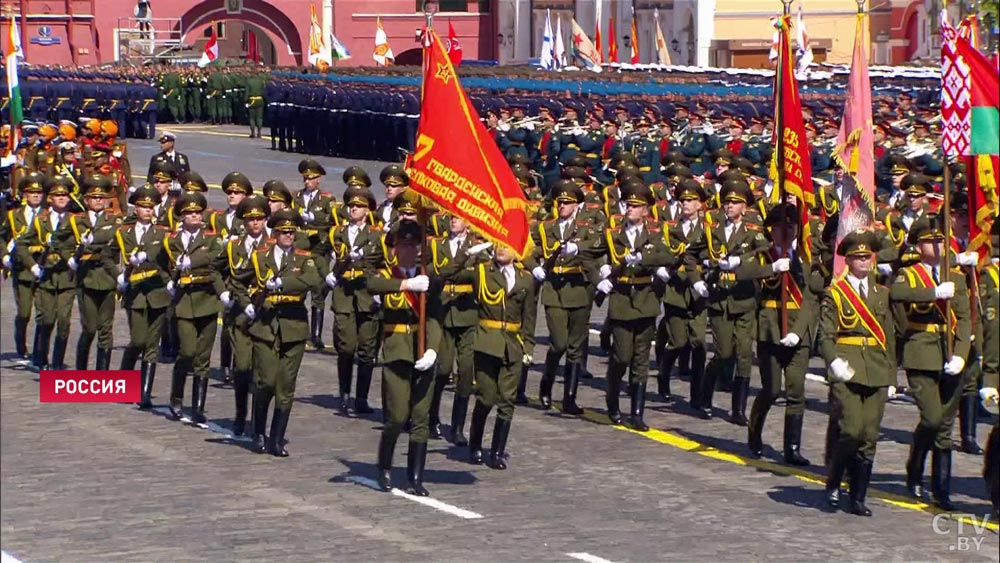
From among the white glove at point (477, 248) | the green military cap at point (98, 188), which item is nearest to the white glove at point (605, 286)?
the white glove at point (477, 248)

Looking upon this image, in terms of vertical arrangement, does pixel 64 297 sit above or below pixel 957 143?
below

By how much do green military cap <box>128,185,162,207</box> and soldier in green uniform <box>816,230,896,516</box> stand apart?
628 centimetres

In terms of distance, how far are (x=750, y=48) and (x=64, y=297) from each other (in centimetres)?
5058

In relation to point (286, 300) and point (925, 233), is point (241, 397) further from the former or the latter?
point (925, 233)

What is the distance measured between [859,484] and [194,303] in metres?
5.52

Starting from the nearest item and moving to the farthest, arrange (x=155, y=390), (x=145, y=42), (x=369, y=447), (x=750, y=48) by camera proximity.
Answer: (x=369, y=447) < (x=155, y=390) < (x=750, y=48) < (x=145, y=42)

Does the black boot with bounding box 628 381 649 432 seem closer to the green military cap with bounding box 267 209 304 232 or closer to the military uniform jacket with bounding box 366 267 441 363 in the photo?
the military uniform jacket with bounding box 366 267 441 363

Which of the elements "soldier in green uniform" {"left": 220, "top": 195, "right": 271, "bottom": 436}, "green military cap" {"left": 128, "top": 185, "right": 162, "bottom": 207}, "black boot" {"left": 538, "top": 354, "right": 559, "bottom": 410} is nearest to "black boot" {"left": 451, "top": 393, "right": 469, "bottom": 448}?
"black boot" {"left": 538, "top": 354, "right": 559, "bottom": 410}

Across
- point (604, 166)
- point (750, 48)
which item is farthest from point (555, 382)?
point (750, 48)

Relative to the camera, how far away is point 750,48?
66688mm

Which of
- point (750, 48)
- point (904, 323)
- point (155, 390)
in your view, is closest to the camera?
point (904, 323)

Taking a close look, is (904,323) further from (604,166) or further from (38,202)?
(604,166)

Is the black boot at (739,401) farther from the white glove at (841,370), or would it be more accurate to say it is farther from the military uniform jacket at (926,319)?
the white glove at (841,370)

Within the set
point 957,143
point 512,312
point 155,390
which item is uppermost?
point 957,143
